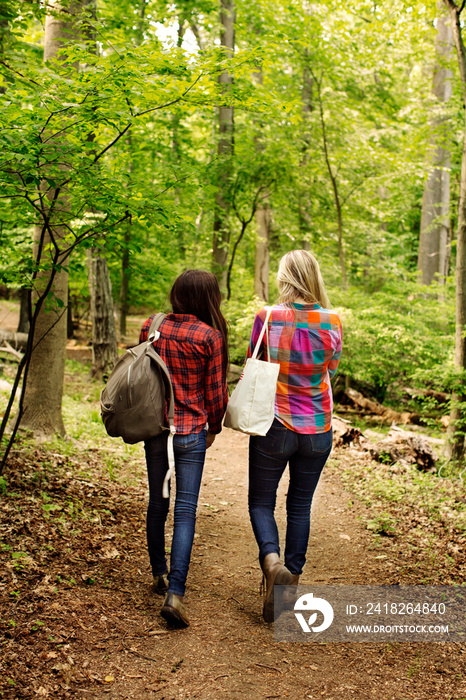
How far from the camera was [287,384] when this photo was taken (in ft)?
10.6

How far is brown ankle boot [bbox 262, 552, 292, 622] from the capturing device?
10.0ft

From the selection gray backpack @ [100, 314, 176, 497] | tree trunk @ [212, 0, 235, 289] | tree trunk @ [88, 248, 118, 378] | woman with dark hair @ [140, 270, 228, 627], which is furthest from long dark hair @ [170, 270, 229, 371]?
tree trunk @ [212, 0, 235, 289]

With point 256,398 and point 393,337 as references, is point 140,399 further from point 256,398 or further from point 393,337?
point 393,337

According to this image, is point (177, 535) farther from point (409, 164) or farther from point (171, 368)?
point (409, 164)

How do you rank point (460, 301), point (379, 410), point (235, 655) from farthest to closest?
point (379, 410)
point (460, 301)
point (235, 655)

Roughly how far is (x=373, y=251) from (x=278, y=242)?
9.62 feet

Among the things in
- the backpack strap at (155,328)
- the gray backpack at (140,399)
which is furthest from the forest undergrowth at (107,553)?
the backpack strap at (155,328)

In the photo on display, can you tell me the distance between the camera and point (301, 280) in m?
3.27

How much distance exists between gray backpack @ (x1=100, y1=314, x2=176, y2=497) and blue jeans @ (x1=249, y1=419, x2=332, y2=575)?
546mm

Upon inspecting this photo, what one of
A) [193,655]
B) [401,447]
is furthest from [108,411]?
[401,447]

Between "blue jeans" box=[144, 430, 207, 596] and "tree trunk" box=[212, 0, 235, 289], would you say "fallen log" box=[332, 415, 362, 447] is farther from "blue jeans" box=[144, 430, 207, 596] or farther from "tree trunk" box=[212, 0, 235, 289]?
"tree trunk" box=[212, 0, 235, 289]

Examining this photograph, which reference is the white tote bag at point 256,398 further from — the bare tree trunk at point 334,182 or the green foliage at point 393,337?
the bare tree trunk at point 334,182

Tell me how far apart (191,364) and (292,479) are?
966 millimetres
